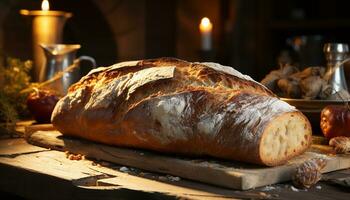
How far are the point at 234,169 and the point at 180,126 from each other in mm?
147

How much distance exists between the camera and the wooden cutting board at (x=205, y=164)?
3.05 feet

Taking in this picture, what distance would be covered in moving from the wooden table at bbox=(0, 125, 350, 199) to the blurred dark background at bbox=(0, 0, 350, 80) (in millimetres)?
1578

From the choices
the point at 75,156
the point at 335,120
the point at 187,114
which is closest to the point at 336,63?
the point at 335,120

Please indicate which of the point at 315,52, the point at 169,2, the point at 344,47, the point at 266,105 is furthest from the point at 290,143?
the point at 169,2

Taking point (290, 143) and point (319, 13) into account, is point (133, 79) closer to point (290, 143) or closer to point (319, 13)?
point (290, 143)

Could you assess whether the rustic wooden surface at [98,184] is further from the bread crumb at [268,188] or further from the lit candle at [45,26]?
the lit candle at [45,26]

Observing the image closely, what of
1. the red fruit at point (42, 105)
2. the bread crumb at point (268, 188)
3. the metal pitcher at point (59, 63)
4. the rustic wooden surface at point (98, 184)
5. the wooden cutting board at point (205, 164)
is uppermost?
the metal pitcher at point (59, 63)

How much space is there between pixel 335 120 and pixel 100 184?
1.71ft

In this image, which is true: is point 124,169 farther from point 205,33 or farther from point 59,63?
point 205,33

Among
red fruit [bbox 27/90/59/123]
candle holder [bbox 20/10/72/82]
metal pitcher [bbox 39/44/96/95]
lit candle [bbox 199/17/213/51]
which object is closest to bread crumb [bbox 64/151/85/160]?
red fruit [bbox 27/90/59/123]

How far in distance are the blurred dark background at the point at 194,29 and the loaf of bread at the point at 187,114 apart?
1528mm

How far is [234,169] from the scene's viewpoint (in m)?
0.96

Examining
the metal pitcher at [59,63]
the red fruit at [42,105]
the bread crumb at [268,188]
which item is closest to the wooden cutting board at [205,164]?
the bread crumb at [268,188]

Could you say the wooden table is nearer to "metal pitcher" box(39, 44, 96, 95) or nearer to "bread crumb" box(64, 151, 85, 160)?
"bread crumb" box(64, 151, 85, 160)
